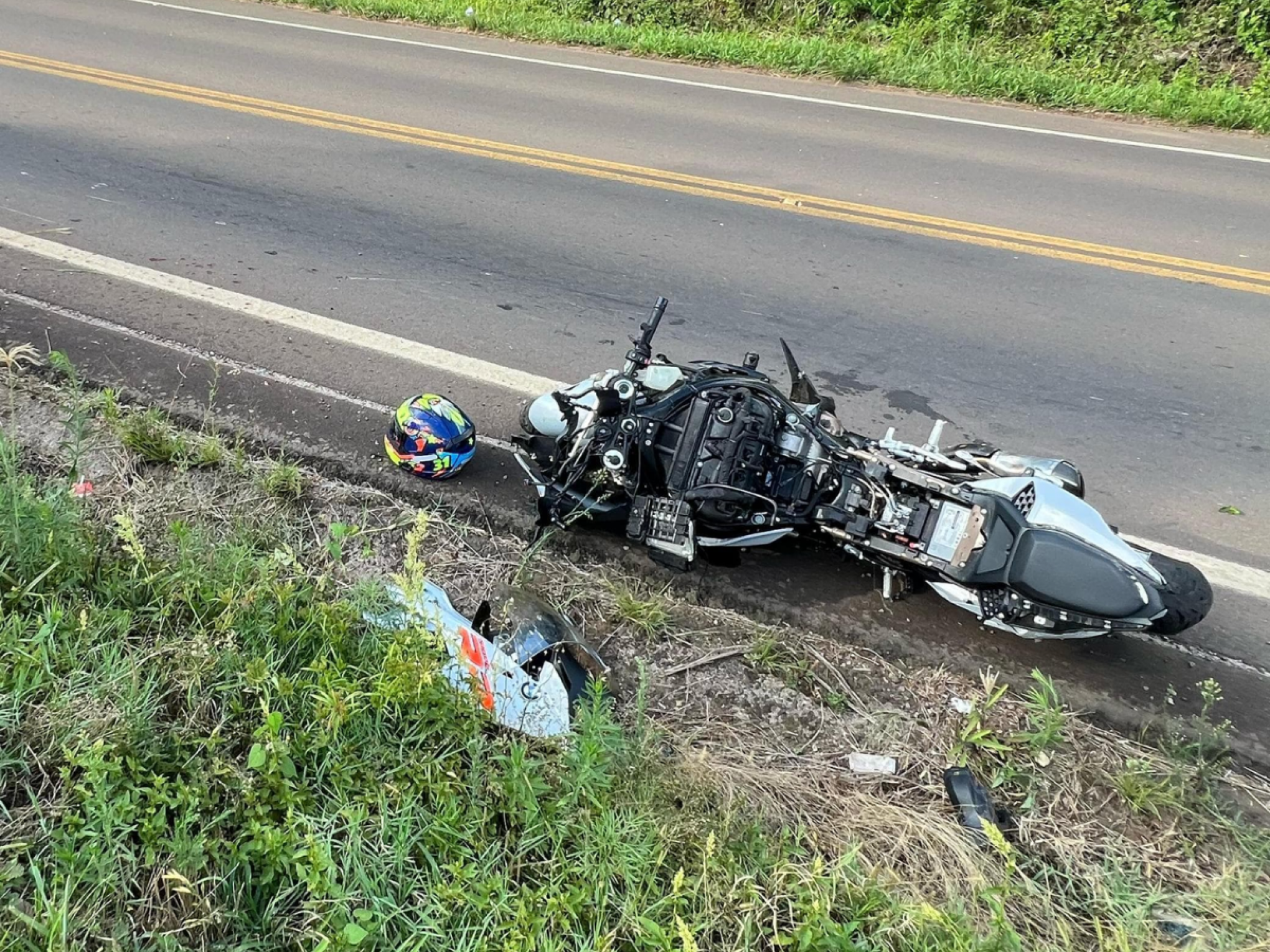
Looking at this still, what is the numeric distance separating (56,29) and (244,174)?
7591mm

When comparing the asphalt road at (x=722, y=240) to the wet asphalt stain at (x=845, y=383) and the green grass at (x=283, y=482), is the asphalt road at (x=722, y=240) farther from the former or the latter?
the green grass at (x=283, y=482)

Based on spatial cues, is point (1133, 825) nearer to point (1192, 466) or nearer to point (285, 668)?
point (1192, 466)

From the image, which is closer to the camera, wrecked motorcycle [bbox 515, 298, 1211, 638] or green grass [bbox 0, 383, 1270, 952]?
green grass [bbox 0, 383, 1270, 952]

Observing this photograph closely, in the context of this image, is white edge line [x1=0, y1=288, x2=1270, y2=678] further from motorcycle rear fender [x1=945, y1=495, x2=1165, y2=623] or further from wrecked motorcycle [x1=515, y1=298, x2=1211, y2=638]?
motorcycle rear fender [x1=945, y1=495, x2=1165, y2=623]

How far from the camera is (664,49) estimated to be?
1199cm

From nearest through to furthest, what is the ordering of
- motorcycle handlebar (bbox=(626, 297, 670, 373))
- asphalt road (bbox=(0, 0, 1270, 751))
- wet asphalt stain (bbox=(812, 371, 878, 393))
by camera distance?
1. motorcycle handlebar (bbox=(626, 297, 670, 373))
2. asphalt road (bbox=(0, 0, 1270, 751))
3. wet asphalt stain (bbox=(812, 371, 878, 393))

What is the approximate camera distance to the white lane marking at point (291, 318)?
5.24m

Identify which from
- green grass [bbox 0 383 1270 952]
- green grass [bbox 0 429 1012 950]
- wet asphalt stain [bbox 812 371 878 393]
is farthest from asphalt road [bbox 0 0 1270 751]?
green grass [bbox 0 429 1012 950]

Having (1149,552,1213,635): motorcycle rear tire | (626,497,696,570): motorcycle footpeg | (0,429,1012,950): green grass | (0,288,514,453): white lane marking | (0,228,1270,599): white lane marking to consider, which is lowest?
(0,429,1012,950): green grass

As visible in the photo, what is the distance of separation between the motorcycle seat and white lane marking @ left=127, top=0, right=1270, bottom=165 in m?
8.01

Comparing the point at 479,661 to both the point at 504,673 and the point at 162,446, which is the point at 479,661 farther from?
the point at 162,446

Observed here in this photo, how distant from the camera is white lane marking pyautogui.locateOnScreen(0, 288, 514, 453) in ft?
16.2

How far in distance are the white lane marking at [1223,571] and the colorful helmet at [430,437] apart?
3.15 meters

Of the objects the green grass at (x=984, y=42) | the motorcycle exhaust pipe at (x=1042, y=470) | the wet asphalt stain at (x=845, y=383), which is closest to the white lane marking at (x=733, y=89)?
the green grass at (x=984, y=42)
